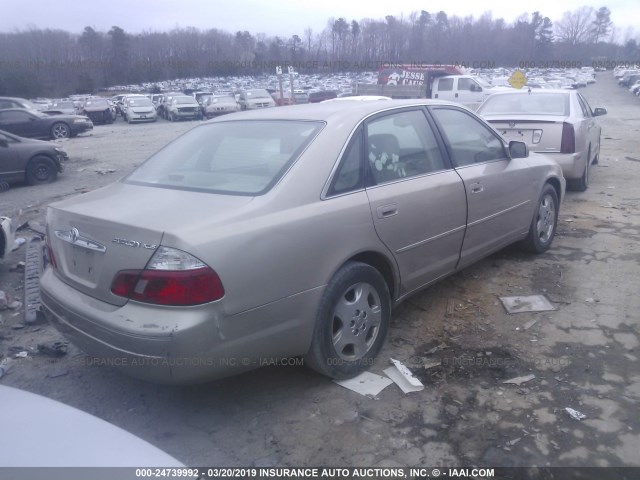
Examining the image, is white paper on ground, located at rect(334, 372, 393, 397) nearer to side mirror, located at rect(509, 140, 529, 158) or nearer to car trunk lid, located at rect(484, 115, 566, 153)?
side mirror, located at rect(509, 140, 529, 158)

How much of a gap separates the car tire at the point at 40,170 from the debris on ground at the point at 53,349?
8.00 m

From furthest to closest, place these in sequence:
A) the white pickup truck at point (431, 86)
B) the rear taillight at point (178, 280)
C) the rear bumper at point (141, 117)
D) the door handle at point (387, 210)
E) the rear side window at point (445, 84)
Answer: the rear bumper at point (141, 117) < the rear side window at point (445, 84) < the white pickup truck at point (431, 86) < the door handle at point (387, 210) < the rear taillight at point (178, 280)

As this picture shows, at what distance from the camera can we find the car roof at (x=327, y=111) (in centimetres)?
364

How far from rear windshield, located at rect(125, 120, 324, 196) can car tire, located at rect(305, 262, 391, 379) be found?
73 centimetres

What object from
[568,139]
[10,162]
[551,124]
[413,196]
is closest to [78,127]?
[10,162]

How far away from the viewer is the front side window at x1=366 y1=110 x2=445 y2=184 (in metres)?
3.65

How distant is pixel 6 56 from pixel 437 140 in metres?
60.3

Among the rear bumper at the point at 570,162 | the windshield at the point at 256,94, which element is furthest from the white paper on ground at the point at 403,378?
the windshield at the point at 256,94

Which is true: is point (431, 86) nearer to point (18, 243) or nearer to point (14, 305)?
point (18, 243)

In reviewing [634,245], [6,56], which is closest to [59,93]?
[6,56]

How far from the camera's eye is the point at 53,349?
12.9 ft

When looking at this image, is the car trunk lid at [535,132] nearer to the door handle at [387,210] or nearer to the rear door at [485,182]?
the rear door at [485,182]

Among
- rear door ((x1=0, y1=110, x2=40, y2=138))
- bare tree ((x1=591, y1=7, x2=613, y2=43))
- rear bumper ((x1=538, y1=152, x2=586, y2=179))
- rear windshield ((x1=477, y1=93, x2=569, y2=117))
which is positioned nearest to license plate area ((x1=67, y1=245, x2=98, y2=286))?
rear bumper ((x1=538, y1=152, x2=586, y2=179))

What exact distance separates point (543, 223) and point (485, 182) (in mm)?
1494
